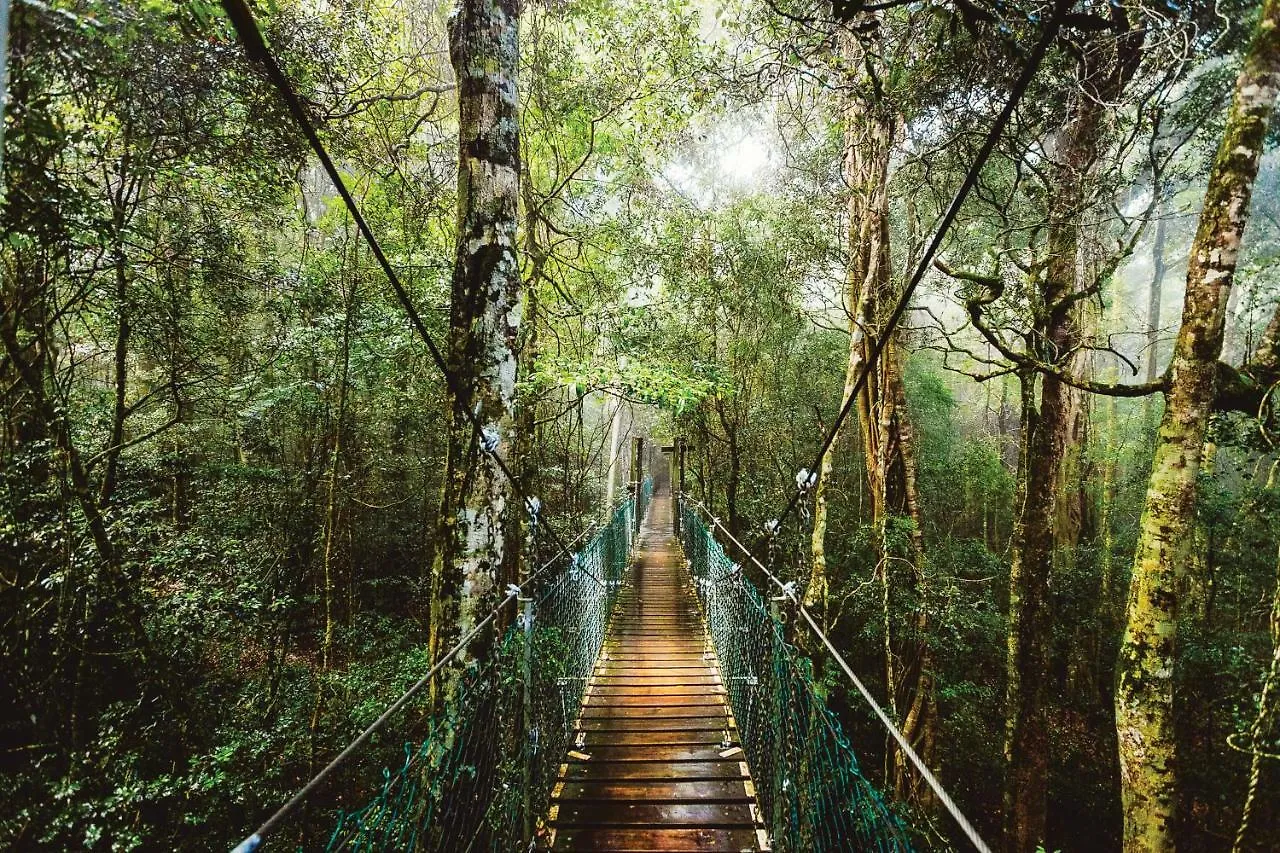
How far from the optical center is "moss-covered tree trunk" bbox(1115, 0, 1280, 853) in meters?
2.29

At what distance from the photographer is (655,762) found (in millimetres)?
2861

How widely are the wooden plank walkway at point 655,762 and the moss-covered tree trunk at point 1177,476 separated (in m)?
1.69

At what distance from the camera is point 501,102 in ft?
8.38

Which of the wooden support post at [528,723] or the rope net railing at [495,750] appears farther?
the wooden support post at [528,723]

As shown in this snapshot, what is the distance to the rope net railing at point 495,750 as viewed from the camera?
1379mm

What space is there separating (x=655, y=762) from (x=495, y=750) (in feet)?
3.85

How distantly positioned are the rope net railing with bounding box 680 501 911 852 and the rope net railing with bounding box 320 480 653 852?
999 mm

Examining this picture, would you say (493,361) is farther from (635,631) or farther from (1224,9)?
(1224,9)

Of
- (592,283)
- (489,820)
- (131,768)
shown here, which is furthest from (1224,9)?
(131,768)

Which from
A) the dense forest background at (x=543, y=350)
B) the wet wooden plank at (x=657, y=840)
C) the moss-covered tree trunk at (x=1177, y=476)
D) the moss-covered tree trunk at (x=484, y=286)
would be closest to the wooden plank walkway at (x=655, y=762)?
the wet wooden plank at (x=657, y=840)

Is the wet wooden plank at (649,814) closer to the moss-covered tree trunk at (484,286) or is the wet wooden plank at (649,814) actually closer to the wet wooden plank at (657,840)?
the wet wooden plank at (657,840)

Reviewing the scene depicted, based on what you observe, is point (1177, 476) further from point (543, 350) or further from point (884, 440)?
point (543, 350)

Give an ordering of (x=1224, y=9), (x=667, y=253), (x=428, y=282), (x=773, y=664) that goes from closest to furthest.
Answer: (x=773, y=664) < (x=1224, y=9) < (x=428, y=282) < (x=667, y=253)

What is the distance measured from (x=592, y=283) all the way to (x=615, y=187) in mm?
1118
